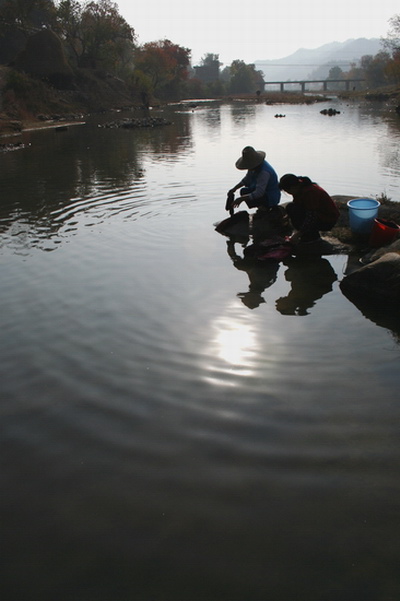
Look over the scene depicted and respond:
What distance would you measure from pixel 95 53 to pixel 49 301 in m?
79.2

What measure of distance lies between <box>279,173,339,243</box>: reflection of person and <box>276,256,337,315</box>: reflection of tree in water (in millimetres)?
525

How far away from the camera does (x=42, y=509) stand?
3.43 meters

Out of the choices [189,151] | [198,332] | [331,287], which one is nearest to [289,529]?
[198,332]

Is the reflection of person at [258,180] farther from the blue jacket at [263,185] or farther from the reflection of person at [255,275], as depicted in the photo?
the reflection of person at [255,275]

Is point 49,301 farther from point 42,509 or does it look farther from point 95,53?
point 95,53

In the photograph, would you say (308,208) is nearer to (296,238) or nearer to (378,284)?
(296,238)

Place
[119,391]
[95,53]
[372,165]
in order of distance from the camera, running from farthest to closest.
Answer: [95,53] → [372,165] → [119,391]

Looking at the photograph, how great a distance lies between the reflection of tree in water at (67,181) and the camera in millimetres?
11466

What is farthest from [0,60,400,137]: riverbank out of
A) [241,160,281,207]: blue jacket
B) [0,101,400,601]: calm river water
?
[0,101,400,601]: calm river water

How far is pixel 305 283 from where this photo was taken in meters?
7.55

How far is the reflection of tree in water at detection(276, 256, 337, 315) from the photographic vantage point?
6.70 metres

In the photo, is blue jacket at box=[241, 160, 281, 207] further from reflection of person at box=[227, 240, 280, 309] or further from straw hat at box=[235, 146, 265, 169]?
reflection of person at box=[227, 240, 280, 309]

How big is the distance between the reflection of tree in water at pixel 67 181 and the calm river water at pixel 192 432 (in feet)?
8.93

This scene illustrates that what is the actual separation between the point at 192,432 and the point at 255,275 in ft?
14.2
